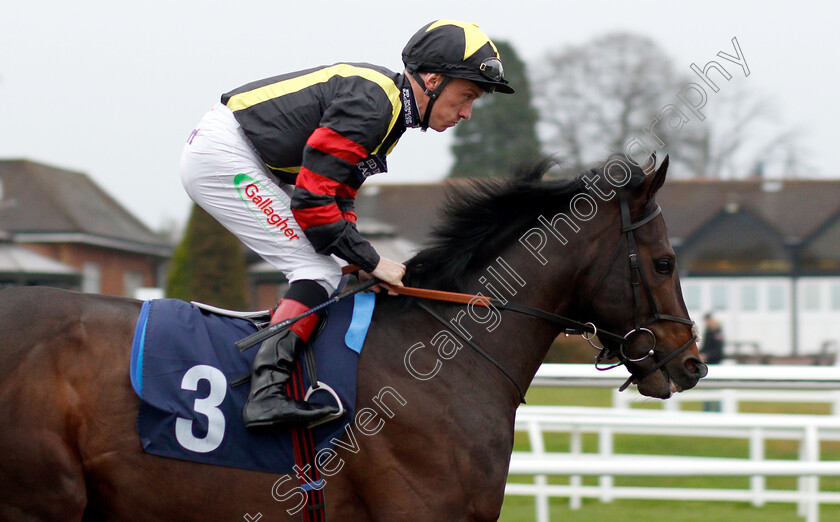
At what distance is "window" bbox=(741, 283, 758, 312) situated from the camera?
27703mm

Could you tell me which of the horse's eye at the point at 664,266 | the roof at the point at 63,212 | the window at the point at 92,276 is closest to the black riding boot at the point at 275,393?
the horse's eye at the point at 664,266

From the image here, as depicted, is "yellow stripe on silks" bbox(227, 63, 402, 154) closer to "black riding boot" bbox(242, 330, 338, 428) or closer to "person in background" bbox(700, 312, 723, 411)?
"black riding boot" bbox(242, 330, 338, 428)

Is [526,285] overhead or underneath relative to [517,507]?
overhead

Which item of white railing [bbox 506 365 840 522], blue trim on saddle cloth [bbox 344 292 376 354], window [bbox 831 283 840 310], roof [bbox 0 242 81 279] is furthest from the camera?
window [bbox 831 283 840 310]

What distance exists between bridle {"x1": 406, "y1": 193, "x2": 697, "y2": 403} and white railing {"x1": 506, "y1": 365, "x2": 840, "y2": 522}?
1.27 metres

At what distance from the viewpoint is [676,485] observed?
705 centimetres

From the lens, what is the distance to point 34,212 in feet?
93.5

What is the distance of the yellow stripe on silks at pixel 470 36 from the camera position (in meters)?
3.00

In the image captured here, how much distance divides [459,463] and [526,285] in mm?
682

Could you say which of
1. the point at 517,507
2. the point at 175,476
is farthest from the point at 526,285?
the point at 517,507

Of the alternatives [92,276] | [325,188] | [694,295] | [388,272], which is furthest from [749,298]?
[325,188]

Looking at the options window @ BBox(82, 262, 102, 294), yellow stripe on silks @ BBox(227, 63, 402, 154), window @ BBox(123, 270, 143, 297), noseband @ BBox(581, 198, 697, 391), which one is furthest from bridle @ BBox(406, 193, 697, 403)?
window @ BBox(123, 270, 143, 297)

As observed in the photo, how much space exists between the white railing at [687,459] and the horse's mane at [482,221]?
1460 millimetres

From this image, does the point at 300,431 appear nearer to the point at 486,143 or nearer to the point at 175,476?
the point at 175,476
